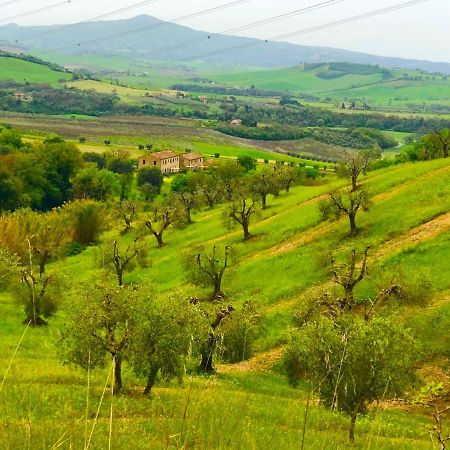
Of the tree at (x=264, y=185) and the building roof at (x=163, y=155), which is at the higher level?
the tree at (x=264, y=185)

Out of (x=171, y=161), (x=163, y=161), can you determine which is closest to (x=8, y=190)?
(x=163, y=161)

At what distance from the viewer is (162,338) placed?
28.0 meters

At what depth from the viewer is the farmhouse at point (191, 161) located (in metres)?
186

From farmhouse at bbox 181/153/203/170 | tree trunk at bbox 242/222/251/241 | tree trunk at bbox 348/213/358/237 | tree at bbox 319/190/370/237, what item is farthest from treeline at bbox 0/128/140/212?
tree trunk at bbox 348/213/358/237

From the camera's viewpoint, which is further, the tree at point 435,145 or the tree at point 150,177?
the tree at point 150,177

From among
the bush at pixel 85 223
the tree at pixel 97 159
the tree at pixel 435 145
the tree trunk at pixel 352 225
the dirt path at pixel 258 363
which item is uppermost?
the tree at pixel 435 145

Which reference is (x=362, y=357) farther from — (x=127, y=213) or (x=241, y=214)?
(x=127, y=213)

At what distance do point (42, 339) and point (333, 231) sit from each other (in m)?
34.1

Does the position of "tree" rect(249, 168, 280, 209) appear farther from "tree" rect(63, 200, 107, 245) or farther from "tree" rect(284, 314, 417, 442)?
"tree" rect(284, 314, 417, 442)

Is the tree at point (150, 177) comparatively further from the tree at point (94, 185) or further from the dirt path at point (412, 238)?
the dirt path at point (412, 238)

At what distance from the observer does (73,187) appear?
135 metres

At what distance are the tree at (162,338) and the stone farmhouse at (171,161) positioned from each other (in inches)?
5985

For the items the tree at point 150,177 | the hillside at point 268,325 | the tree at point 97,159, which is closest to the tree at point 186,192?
the hillside at point 268,325

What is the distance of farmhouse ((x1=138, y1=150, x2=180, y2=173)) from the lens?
7042 inches
